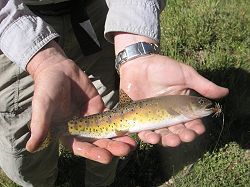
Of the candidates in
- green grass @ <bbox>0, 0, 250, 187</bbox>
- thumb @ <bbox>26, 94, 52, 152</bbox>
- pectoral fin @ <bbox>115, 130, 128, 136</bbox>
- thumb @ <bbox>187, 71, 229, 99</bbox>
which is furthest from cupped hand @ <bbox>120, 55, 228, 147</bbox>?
green grass @ <bbox>0, 0, 250, 187</bbox>

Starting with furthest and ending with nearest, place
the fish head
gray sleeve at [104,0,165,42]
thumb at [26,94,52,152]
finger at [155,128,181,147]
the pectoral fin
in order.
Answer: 1. gray sleeve at [104,0,165,42]
2. the pectoral fin
3. the fish head
4. finger at [155,128,181,147]
5. thumb at [26,94,52,152]

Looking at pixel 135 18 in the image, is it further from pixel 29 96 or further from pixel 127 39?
pixel 29 96

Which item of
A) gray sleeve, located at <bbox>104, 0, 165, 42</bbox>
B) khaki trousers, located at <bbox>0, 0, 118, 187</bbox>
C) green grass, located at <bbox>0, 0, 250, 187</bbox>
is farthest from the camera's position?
green grass, located at <bbox>0, 0, 250, 187</bbox>

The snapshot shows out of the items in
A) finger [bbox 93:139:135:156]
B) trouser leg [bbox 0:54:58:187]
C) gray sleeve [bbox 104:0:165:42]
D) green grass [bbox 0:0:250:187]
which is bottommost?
green grass [bbox 0:0:250:187]

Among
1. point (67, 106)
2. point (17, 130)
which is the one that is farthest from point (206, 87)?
point (17, 130)

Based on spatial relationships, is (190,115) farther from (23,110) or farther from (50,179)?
(50,179)

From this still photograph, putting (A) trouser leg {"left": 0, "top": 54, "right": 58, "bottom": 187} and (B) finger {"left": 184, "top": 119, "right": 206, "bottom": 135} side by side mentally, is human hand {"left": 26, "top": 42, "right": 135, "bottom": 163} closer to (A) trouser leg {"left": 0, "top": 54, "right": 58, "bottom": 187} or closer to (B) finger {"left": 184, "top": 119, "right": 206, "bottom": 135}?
(B) finger {"left": 184, "top": 119, "right": 206, "bottom": 135}
